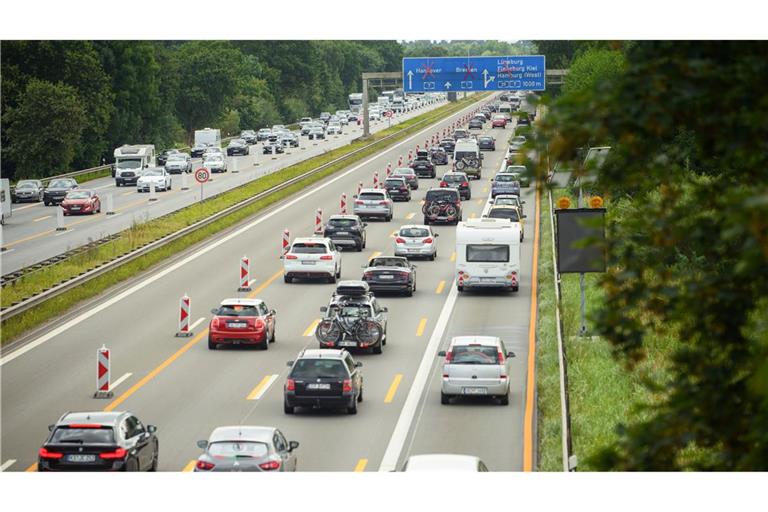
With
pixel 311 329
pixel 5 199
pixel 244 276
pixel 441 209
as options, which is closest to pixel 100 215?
pixel 5 199

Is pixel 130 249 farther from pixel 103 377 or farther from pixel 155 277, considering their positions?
pixel 103 377

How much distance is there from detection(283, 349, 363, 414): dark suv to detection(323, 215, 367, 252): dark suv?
2572cm

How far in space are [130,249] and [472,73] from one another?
35207mm

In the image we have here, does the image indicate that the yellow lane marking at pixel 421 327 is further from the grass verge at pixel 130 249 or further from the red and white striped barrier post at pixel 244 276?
the grass verge at pixel 130 249

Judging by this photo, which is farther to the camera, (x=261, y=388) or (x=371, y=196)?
(x=371, y=196)

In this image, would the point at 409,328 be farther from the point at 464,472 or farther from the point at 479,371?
the point at 464,472

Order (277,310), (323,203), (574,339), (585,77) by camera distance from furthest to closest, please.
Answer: (585,77), (323,203), (277,310), (574,339)

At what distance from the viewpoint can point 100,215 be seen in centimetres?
7050

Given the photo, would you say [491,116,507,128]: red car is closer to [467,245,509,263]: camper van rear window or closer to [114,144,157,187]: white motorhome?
[114,144,157,187]: white motorhome

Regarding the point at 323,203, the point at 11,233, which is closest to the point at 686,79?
the point at 11,233

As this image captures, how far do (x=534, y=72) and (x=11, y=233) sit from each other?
112 feet

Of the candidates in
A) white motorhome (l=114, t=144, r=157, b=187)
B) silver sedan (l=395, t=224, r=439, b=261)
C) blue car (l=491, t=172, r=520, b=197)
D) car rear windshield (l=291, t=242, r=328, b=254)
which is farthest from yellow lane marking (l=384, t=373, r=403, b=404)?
white motorhome (l=114, t=144, r=157, b=187)

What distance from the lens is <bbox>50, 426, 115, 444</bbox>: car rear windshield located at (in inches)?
935

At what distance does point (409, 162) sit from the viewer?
94625 mm
